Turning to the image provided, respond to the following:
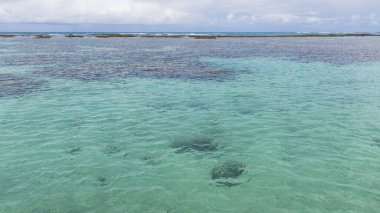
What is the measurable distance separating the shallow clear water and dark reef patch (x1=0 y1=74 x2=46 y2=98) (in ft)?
0.57

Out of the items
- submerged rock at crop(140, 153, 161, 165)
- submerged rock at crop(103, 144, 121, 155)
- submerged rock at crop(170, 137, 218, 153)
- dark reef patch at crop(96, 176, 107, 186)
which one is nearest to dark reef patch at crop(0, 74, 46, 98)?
submerged rock at crop(103, 144, 121, 155)

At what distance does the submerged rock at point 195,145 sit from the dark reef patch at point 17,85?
18677 millimetres

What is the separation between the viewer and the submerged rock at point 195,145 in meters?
17.1

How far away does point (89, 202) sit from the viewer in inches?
480

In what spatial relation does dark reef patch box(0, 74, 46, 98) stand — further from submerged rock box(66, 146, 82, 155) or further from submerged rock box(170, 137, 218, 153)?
submerged rock box(170, 137, 218, 153)

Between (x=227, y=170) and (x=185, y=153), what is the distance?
2.72 m

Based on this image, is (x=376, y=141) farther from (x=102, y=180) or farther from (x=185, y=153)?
(x=102, y=180)

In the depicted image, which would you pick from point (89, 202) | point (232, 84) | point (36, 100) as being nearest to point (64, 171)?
point (89, 202)

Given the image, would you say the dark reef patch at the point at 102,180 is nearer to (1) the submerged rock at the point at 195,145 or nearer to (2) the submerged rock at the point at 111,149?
(2) the submerged rock at the point at 111,149

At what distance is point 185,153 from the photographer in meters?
16.6

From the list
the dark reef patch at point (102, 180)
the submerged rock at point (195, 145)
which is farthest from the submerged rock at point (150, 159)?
the dark reef patch at point (102, 180)

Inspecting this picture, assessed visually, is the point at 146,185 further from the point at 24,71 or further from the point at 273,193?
the point at 24,71

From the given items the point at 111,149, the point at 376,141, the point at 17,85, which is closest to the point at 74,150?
the point at 111,149

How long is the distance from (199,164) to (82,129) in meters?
8.68
